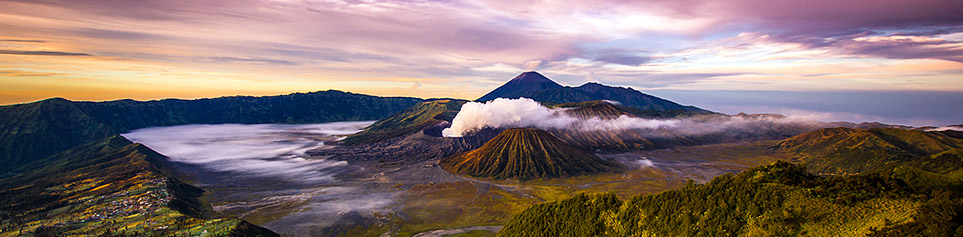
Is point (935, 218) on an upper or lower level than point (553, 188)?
upper

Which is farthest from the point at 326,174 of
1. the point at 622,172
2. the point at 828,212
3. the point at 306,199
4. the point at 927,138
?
the point at 927,138

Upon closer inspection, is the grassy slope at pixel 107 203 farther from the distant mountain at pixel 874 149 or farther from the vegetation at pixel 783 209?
the distant mountain at pixel 874 149

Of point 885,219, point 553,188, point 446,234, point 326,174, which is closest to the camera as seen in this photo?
point 885,219

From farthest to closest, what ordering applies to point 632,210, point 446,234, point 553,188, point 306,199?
point 553,188, point 306,199, point 446,234, point 632,210

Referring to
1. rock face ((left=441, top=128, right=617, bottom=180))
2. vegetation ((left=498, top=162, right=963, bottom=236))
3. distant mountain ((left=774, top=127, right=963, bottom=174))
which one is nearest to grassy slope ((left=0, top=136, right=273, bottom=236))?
vegetation ((left=498, top=162, right=963, bottom=236))

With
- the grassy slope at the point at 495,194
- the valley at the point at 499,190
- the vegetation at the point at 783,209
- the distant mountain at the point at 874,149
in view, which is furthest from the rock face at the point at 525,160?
the vegetation at the point at 783,209

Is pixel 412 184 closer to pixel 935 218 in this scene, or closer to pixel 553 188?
pixel 553 188

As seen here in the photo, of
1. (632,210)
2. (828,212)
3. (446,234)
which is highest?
(828,212)

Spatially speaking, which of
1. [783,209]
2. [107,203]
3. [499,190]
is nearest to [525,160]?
[499,190]
